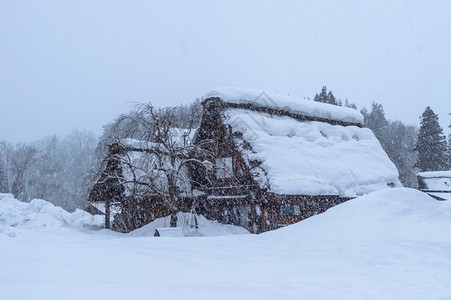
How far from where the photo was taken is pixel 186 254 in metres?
7.20

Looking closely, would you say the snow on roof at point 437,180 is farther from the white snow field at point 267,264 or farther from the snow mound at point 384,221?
the white snow field at point 267,264

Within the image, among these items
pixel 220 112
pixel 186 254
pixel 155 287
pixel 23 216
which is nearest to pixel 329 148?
pixel 220 112

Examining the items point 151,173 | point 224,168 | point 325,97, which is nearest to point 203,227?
point 224,168

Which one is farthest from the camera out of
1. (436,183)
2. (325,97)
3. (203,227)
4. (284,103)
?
(325,97)

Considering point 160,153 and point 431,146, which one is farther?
point 431,146

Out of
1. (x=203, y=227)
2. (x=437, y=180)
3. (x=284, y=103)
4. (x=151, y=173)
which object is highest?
(x=284, y=103)

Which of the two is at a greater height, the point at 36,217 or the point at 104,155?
the point at 104,155

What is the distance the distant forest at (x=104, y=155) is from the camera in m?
18.9

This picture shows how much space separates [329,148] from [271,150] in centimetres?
473

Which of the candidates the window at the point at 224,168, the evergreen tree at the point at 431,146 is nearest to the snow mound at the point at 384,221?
the window at the point at 224,168

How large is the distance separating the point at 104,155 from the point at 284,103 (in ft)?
35.3

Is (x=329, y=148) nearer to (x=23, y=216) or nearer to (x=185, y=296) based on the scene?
(x=185, y=296)

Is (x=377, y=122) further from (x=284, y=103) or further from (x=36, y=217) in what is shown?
(x=36, y=217)

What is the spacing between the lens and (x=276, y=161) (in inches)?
701
